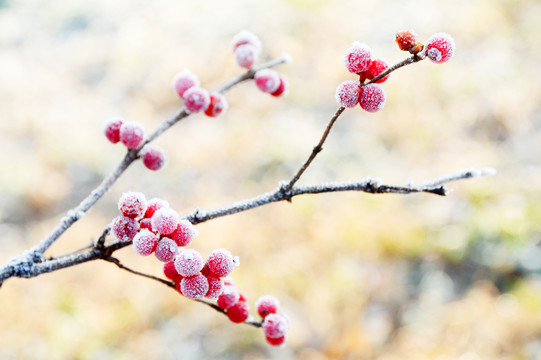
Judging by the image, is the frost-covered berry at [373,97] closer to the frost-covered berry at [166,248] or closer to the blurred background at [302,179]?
the frost-covered berry at [166,248]

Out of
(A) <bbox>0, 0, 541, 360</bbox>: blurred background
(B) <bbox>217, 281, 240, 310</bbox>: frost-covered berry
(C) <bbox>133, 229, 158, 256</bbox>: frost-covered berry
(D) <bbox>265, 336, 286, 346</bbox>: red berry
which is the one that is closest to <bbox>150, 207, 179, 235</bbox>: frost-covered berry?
(C) <bbox>133, 229, 158, 256</bbox>: frost-covered berry

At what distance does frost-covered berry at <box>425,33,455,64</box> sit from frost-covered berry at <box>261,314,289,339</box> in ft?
1.18

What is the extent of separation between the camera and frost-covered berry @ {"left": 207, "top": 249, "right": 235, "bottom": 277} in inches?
18.3

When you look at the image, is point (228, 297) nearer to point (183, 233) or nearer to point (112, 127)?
point (183, 233)

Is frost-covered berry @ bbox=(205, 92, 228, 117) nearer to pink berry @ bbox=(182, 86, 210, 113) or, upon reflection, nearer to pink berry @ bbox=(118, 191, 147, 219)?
pink berry @ bbox=(182, 86, 210, 113)

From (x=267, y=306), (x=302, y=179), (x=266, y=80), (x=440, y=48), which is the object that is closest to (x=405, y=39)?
(x=440, y=48)

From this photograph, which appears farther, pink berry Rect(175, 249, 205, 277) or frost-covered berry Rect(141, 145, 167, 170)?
frost-covered berry Rect(141, 145, 167, 170)

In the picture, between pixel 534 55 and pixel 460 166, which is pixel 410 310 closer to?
pixel 460 166

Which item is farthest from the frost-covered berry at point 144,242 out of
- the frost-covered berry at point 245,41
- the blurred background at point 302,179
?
the blurred background at point 302,179

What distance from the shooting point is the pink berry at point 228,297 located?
1.78ft

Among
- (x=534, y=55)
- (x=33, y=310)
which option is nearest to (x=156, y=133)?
(x=33, y=310)

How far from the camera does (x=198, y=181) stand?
91.6 inches

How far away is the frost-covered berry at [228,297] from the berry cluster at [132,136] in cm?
21

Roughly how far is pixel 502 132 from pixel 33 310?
2.31 m
